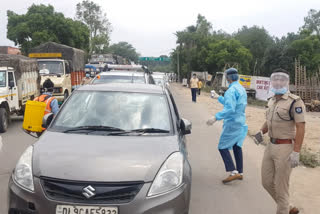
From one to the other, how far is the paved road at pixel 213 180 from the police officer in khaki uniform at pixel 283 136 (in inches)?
32.0

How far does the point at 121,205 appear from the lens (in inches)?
125

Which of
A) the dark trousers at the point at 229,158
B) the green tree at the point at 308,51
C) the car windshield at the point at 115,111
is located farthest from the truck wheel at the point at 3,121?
the green tree at the point at 308,51

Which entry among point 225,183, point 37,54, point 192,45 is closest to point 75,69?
point 37,54

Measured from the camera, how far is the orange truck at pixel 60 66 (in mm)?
16766

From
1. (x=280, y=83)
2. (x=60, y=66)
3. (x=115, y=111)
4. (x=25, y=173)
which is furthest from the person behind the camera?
(x=60, y=66)

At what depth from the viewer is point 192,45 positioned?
219 feet

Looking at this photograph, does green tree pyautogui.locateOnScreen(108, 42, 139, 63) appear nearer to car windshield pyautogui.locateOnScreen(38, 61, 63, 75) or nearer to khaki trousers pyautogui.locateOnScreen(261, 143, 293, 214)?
car windshield pyautogui.locateOnScreen(38, 61, 63, 75)

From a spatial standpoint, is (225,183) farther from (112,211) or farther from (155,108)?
(112,211)

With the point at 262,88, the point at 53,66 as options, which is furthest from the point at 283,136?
the point at 262,88

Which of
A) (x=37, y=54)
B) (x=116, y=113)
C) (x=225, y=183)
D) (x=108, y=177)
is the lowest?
(x=225, y=183)

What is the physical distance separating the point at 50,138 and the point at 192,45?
6400 cm

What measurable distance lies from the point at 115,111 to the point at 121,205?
1629mm

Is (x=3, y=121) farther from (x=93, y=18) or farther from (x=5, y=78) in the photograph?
(x=93, y=18)

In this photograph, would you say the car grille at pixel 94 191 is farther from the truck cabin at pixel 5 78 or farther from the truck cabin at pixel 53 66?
the truck cabin at pixel 53 66
